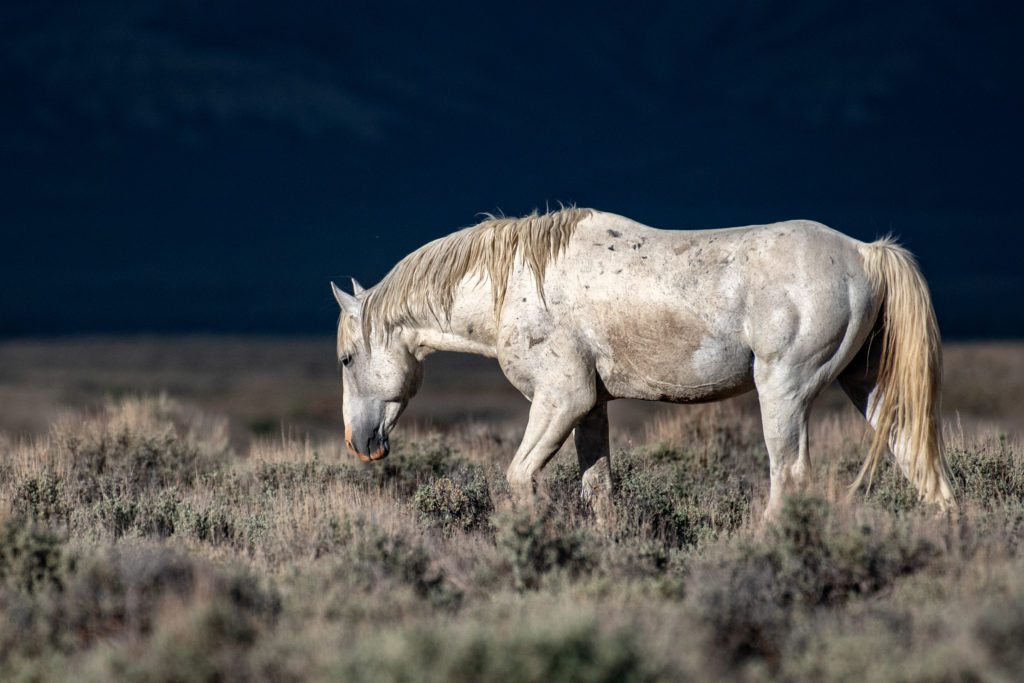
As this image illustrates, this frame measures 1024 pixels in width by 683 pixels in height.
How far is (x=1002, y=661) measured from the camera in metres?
4.43

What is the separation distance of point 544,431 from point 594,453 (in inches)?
33.9

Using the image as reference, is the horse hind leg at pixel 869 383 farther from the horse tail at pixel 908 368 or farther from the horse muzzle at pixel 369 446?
the horse muzzle at pixel 369 446

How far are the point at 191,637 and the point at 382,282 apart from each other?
147 inches

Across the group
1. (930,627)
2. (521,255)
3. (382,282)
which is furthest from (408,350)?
(930,627)

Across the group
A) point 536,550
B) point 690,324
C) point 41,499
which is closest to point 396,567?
point 536,550

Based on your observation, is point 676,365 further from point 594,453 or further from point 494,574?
point 494,574

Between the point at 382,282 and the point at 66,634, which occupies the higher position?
the point at 382,282

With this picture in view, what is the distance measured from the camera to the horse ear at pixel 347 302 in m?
8.19

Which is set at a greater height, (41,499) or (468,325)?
(468,325)

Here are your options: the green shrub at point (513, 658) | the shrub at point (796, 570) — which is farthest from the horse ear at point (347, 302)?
the green shrub at point (513, 658)

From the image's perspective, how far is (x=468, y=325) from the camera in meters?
7.67

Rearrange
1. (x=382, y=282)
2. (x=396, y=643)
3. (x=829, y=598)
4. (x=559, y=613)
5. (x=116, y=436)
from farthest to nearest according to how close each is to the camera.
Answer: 1. (x=116, y=436)
2. (x=382, y=282)
3. (x=829, y=598)
4. (x=559, y=613)
5. (x=396, y=643)

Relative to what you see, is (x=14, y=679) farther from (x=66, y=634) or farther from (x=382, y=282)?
(x=382, y=282)

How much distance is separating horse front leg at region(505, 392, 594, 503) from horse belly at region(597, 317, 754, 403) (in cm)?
28
